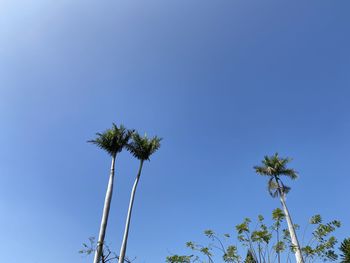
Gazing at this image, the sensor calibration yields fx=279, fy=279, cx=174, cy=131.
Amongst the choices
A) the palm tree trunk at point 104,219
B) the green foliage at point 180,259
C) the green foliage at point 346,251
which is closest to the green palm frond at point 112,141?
the palm tree trunk at point 104,219

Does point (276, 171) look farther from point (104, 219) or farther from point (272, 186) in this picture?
point (104, 219)

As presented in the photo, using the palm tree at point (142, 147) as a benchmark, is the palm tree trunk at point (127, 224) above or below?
below

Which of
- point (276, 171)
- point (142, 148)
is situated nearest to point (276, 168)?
point (276, 171)

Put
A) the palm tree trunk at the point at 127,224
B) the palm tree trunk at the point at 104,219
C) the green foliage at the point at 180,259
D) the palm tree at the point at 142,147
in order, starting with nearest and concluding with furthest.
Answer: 1. the green foliage at the point at 180,259
2. the palm tree trunk at the point at 104,219
3. the palm tree trunk at the point at 127,224
4. the palm tree at the point at 142,147

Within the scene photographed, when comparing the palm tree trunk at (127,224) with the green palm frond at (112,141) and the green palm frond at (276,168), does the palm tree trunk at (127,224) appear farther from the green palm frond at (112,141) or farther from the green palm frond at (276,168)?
the green palm frond at (276,168)

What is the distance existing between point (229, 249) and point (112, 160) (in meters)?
15.4

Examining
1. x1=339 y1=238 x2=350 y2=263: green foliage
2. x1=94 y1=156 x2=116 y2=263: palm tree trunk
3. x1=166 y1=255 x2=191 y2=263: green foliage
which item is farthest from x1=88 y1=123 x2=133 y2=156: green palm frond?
x1=339 y1=238 x2=350 y2=263: green foliage

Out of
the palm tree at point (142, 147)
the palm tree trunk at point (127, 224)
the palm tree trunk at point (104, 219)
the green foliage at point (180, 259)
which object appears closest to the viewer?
the green foliage at point (180, 259)

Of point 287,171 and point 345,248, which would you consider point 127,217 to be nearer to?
point 287,171

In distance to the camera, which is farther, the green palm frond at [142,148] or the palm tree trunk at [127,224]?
the green palm frond at [142,148]

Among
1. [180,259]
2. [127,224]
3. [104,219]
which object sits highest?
[127,224]

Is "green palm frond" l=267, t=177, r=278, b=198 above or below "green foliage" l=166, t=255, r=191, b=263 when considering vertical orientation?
above

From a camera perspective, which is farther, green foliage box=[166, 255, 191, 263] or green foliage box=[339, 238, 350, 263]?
green foliage box=[339, 238, 350, 263]

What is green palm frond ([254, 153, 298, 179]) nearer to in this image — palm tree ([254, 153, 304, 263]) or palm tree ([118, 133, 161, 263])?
palm tree ([254, 153, 304, 263])
